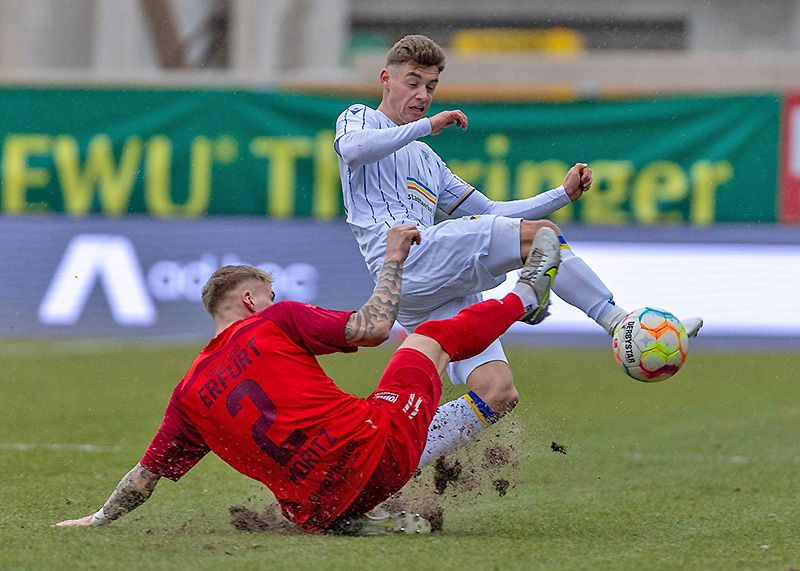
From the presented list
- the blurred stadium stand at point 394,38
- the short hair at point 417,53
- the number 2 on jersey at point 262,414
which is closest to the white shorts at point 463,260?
the short hair at point 417,53

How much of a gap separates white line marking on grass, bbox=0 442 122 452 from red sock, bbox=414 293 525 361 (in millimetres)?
3051

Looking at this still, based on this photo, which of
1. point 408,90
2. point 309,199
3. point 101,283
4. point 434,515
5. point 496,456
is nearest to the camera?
point 434,515

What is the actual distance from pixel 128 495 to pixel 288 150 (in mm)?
8796

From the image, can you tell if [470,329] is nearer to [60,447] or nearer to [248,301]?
[248,301]

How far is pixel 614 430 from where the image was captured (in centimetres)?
871

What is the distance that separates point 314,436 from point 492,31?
23.3 metres

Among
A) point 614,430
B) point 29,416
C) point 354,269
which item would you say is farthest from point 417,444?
point 354,269

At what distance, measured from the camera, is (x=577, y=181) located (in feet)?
20.5

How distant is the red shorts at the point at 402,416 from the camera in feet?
16.7

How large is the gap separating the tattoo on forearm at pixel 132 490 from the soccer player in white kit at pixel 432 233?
1202 mm

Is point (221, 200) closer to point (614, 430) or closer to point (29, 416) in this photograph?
point (29, 416)

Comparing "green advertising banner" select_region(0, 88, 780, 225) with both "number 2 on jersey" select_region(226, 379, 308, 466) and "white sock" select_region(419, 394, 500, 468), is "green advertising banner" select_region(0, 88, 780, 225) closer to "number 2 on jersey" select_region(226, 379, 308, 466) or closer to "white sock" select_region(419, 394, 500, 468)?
"white sock" select_region(419, 394, 500, 468)

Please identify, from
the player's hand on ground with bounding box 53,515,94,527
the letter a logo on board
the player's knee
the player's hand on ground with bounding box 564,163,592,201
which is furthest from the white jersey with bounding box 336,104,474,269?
the letter a logo on board

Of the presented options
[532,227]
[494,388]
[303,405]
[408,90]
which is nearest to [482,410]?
[494,388]
